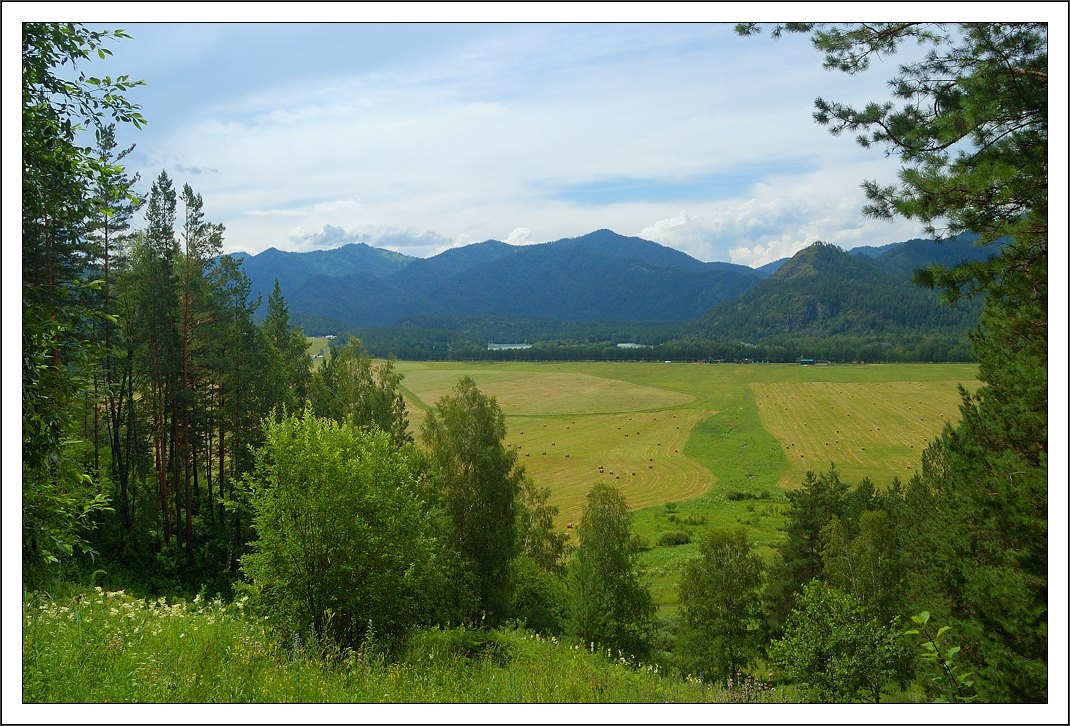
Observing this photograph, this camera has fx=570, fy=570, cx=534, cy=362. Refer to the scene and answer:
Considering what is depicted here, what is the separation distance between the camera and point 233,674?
468 cm

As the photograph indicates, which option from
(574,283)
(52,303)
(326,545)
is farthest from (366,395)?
(574,283)

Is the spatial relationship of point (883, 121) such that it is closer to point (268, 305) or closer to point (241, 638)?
point (241, 638)

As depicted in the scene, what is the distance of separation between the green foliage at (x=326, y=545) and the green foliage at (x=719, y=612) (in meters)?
11.9

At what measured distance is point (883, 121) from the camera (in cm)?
552

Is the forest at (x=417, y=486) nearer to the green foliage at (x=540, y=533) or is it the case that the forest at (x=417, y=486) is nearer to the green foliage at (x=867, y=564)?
the green foliage at (x=867, y=564)

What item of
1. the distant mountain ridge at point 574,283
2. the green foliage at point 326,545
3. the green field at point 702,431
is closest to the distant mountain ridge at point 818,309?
the distant mountain ridge at point 574,283

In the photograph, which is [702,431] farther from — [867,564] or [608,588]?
[608,588]

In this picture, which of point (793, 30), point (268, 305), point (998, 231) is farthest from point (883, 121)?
point (268, 305)

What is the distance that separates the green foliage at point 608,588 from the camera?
15414 mm

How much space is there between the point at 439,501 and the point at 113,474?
28.7 feet

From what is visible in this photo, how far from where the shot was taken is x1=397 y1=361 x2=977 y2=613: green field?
2278cm

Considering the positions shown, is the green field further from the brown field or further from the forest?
the forest

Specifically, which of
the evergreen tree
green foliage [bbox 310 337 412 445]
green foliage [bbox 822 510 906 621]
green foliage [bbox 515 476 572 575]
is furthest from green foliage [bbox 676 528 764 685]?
the evergreen tree

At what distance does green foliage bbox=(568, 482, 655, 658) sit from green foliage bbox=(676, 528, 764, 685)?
4.18ft
